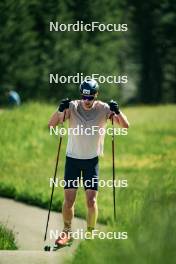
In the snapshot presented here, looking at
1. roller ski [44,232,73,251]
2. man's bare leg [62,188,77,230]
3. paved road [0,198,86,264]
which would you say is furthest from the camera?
man's bare leg [62,188,77,230]

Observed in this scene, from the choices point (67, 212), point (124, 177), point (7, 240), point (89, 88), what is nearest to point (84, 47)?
point (124, 177)

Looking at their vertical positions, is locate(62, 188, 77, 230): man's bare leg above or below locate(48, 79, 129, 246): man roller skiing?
below

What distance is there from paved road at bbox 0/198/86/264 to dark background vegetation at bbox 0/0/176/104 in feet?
87.8

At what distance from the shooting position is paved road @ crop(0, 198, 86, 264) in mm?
7301

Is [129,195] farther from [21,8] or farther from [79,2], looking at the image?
[79,2]

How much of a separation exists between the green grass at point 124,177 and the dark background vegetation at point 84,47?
1088 centimetres

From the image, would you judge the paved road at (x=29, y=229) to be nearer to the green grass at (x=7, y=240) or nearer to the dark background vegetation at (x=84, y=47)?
the green grass at (x=7, y=240)

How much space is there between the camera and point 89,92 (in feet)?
27.6

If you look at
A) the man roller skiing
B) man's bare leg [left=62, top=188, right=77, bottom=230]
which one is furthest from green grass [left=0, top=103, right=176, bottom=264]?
man's bare leg [left=62, top=188, right=77, bottom=230]

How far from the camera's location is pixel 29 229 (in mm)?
10320

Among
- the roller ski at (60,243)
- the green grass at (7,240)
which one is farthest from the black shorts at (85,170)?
the green grass at (7,240)

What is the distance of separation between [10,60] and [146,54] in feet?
69.8

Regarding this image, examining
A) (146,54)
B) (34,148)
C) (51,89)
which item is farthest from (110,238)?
(146,54)

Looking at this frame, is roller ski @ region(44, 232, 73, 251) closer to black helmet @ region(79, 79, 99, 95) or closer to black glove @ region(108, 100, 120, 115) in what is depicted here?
black glove @ region(108, 100, 120, 115)
